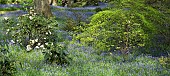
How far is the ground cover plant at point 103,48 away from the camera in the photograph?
768 centimetres

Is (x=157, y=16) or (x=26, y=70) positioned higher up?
(x=157, y=16)

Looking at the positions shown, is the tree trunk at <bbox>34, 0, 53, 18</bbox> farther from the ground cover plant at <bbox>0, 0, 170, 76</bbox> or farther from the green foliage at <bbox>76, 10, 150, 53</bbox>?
the green foliage at <bbox>76, 10, 150, 53</bbox>

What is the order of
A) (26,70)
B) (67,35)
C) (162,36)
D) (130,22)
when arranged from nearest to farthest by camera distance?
(26,70)
(130,22)
(162,36)
(67,35)

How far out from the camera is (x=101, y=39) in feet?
33.7

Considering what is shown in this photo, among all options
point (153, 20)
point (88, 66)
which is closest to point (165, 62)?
point (153, 20)

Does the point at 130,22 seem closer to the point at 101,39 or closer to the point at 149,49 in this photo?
Answer: the point at 101,39

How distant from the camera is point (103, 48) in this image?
949 centimetres

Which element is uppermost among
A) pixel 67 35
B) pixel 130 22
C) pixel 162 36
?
pixel 130 22

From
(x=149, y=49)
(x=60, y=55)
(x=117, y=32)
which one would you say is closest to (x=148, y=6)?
(x=117, y=32)

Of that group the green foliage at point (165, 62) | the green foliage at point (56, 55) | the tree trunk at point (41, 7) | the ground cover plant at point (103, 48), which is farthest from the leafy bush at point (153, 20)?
the tree trunk at point (41, 7)

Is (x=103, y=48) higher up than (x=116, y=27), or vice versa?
(x=116, y=27)

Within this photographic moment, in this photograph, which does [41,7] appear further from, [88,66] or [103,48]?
[88,66]

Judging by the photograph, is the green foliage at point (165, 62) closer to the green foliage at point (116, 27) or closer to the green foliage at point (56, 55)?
the green foliage at point (116, 27)

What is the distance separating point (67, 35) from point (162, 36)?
14.5 feet
